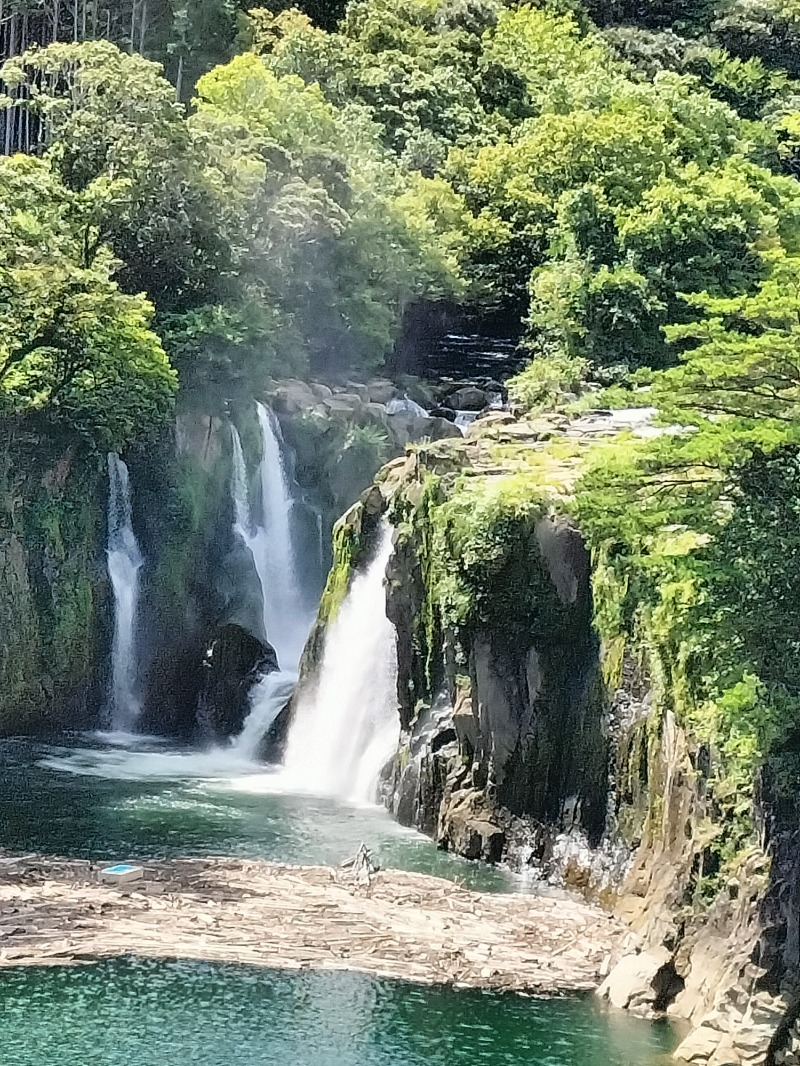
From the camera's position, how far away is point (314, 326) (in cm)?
4334

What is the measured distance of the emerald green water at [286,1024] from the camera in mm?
15773

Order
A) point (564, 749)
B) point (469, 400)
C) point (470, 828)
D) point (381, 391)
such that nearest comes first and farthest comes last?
point (564, 749) < point (470, 828) < point (381, 391) < point (469, 400)

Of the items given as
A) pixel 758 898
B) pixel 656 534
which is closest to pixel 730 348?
pixel 656 534

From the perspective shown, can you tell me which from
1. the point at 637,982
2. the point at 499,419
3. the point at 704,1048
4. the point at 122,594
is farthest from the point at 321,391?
the point at 704,1048

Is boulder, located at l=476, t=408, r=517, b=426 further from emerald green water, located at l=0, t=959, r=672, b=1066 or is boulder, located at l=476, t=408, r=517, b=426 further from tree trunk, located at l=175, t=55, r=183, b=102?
tree trunk, located at l=175, t=55, r=183, b=102

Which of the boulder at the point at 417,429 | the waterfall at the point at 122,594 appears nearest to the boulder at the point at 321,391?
the boulder at the point at 417,429

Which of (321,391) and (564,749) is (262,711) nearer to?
(321,391)

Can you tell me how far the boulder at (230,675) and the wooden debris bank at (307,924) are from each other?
39.3ft

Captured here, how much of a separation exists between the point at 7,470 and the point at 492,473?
12867 millimetres

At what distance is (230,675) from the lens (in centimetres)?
3488

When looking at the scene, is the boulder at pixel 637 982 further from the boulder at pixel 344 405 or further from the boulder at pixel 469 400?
the boulder at pixel 469 400

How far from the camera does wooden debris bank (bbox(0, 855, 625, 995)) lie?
58.9 ft

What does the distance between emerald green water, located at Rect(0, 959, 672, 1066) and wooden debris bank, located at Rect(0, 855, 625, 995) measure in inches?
17.5

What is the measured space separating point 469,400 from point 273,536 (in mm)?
7703
